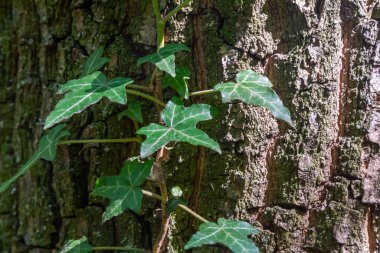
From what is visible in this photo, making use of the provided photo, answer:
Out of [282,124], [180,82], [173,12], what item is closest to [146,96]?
[180,82]

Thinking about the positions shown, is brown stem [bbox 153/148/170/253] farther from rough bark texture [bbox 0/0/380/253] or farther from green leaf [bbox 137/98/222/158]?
green leaf [bbox 137/98/222/158]

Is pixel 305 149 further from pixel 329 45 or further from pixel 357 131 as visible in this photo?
pixel 329 45

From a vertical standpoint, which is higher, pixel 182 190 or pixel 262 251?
pixel 182 190

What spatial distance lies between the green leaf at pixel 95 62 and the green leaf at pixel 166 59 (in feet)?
0.49

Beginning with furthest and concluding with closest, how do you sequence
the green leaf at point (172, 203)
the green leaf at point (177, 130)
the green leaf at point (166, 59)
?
the green leaf at point (172, 203) < the green leaf at point (166, 59) < the green leaf at point (177, 130)

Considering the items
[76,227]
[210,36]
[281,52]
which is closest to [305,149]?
[281,52]

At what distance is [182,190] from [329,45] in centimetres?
51

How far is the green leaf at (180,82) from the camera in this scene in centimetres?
121

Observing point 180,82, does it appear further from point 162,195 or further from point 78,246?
point 78,246

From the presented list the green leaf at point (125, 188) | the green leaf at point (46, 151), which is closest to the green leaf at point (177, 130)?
the green leaf at point (125, 188)

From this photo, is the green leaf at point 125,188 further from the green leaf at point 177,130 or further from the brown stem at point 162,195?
the green leaf at point 177,130

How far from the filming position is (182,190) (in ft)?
4.26

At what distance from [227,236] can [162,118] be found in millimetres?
283

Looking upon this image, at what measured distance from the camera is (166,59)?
1118 mm
